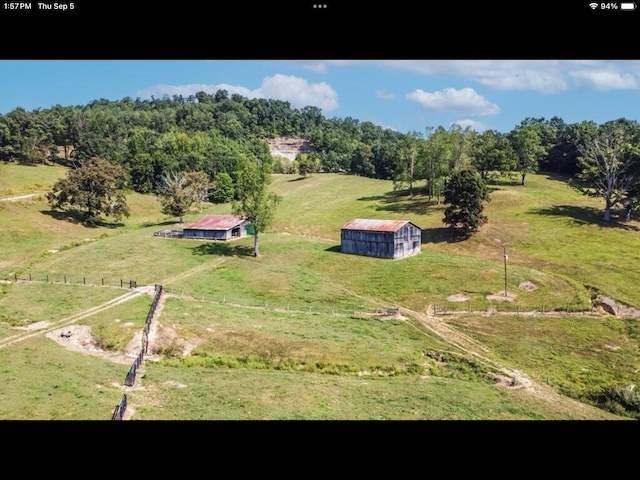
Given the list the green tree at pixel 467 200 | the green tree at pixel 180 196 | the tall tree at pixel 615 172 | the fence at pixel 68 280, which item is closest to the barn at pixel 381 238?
the green tree at pixel 467 200

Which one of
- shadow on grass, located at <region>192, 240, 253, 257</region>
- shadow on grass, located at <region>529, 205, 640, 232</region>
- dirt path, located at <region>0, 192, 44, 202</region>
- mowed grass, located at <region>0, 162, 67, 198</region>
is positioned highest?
mowed grass, located at <region>0, 162, 67, 198</region>

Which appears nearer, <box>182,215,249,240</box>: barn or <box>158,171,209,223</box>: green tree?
<box>182,215,249,240</box>: barn

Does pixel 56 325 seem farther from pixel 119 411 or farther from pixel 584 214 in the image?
pixel 584 214

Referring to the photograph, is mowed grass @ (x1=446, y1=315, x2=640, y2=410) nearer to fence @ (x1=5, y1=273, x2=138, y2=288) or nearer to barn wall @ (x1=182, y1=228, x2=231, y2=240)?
fence @ (x1=5, y1=273, x2=138, y2=288)

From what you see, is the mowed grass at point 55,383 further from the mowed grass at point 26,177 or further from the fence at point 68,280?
the mowed grass at point 26,177

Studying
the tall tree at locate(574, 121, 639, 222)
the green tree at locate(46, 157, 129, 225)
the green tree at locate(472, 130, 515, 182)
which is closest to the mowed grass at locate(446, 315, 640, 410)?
the tall tree at locate(574, 121, 639, 222)
